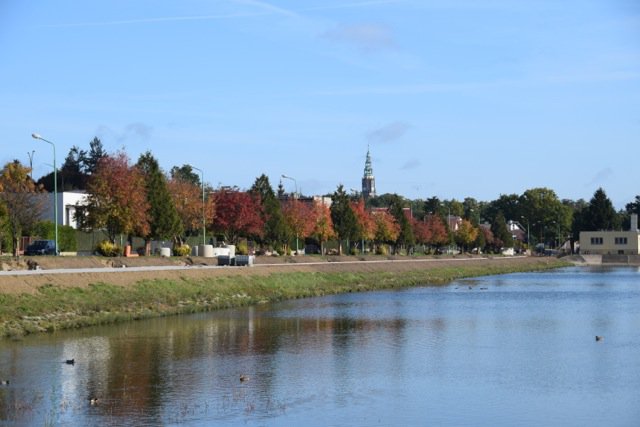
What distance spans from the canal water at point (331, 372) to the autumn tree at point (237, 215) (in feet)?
144

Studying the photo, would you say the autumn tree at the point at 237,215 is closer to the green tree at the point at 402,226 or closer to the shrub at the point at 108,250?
the shrub at the point at 108,250

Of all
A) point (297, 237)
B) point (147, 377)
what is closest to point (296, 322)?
point (147, 377)

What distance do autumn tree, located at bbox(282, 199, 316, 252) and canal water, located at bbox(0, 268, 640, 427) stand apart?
57.8 meters

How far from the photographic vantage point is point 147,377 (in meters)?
31.1

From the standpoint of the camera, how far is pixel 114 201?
2928 inches

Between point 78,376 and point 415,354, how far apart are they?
1260 cm

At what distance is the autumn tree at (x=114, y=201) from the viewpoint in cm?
7406

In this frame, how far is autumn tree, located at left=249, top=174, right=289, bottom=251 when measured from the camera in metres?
104

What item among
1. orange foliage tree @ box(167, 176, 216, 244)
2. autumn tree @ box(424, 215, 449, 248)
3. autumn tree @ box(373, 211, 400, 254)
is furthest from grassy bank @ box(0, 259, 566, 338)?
autumn tree @ box(424, 215, 449, 248)

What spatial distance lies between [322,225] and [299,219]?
19.1 feet

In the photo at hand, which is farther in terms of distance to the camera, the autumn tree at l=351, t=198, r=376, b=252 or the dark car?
the autumn tree at l=351, t=198, r=376, b=252

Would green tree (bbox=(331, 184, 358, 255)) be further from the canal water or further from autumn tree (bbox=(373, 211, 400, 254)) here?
the canal water

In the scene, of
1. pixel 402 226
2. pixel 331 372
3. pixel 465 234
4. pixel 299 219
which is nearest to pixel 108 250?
pixel 299 219

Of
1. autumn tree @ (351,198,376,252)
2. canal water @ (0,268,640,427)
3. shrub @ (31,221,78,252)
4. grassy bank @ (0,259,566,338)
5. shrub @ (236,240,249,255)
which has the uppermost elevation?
autumn tree @ (351,198,376,252)
